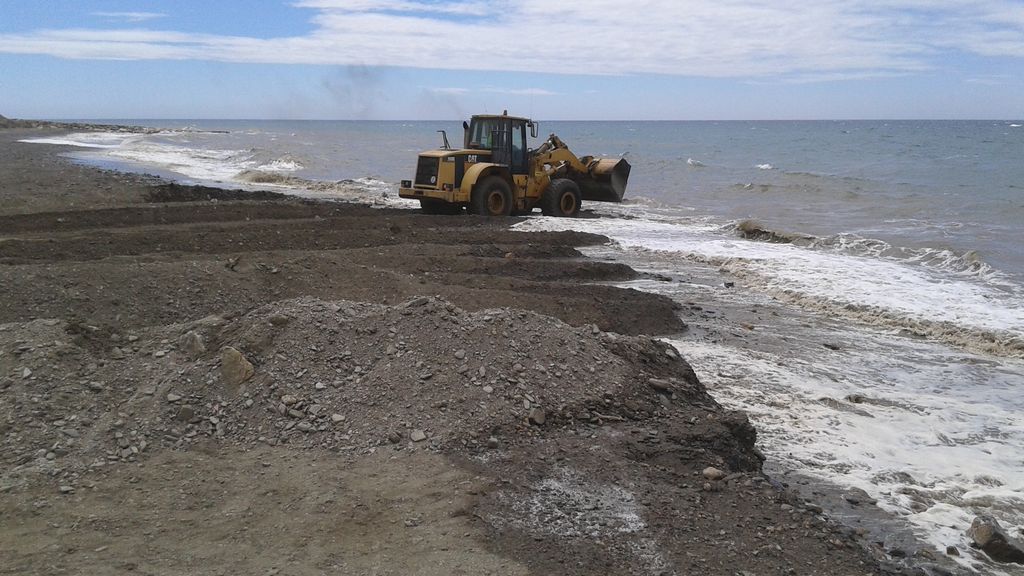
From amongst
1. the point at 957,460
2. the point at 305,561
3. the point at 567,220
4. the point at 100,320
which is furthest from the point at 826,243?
the point at 305,561

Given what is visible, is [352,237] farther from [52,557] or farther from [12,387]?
[52,557]

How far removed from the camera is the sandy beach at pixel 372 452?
403cm

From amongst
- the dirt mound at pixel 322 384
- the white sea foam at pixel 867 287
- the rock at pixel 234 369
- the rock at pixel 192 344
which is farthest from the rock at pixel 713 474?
the white sea foam at pixel 867 287

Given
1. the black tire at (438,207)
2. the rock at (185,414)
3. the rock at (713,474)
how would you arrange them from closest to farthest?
the rock at (713,474) → the rock at (185,414) → the black tire at (438,207)

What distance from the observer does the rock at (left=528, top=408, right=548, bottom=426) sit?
212 inches

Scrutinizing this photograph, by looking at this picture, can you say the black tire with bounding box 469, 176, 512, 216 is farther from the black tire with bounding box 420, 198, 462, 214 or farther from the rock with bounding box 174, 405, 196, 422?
the rock with bounding box 174, 405, 196, 422

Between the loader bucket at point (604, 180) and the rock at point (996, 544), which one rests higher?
the loader bucket at point (604, 180)

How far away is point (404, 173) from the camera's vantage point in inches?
1401

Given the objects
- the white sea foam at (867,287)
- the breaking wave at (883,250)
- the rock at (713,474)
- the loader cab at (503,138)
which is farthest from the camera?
the loader cab at (503,138)

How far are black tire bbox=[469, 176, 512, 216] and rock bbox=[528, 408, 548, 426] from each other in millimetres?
12136

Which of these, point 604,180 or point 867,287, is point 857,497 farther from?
point 604,180

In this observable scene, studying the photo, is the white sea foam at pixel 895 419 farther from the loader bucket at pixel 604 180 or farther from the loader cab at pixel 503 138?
the loader bucket at pixel 604 180

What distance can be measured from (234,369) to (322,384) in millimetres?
626

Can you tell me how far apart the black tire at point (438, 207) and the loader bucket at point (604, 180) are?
11.1 ft
